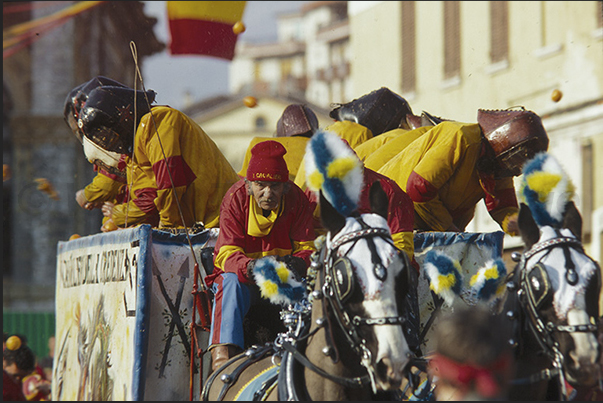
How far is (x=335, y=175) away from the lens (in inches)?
150

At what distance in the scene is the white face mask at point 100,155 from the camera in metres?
7.06

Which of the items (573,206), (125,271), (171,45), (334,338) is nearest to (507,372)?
(334,338)

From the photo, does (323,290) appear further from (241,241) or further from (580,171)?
(580,171)

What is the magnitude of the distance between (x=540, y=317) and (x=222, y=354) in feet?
6.37

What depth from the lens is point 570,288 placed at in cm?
384

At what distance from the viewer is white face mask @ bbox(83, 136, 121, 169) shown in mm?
7062

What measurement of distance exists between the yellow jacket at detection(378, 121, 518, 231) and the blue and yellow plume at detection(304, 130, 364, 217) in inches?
97.2

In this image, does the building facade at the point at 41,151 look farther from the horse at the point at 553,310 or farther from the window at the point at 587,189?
the horse at the point at 553,310

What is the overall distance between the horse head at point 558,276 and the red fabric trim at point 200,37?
231 inches

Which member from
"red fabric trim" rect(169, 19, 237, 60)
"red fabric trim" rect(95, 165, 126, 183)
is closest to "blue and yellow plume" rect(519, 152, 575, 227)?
"red fabric trim" rect(95, 165, 126, 183)

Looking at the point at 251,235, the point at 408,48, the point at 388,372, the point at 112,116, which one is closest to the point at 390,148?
the point at 251,235

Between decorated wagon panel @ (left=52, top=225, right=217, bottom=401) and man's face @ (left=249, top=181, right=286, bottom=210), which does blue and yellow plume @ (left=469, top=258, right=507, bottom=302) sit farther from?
decorated wagon panel @ (left=52, top=225, right=217, bottom=401)

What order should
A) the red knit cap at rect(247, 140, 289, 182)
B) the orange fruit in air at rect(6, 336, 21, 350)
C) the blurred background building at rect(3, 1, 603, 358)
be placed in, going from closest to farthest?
the red knit cap at rect(247, 140, 289, 182)
the orange fruit in air at rect(6, 336, 21, 350)
the blurred background building at rect(3, 1, 603, 358)

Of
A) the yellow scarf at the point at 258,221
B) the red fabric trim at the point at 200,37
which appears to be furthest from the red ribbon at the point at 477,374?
the red fabric trim at the point at 200,37
